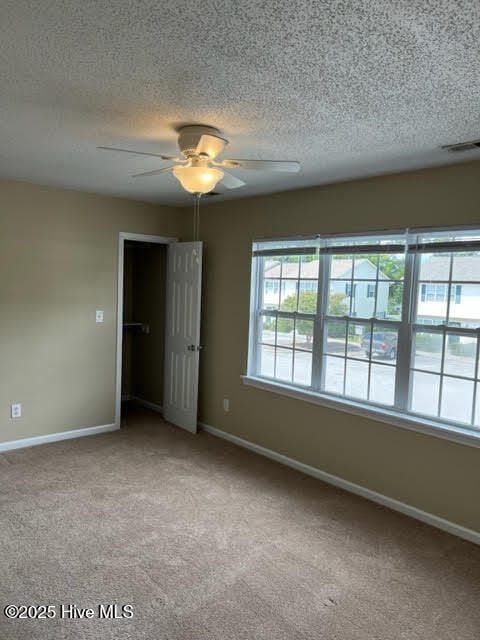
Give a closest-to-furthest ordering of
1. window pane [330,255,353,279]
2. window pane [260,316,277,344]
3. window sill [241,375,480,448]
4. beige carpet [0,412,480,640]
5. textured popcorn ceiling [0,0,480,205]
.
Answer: textured popcorn ceiling [0,0,480,205]
beige carpet [0,412,480,640]
window sill [241,375,480,448]
window pane [330,255,353,279]
window pane [260,316,277,344]

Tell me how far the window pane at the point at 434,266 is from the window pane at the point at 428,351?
1.32 ft

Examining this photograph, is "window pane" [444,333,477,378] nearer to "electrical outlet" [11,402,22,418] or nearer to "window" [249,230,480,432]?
"window" [249,230,480,432]

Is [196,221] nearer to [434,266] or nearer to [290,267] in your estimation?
[290,267]

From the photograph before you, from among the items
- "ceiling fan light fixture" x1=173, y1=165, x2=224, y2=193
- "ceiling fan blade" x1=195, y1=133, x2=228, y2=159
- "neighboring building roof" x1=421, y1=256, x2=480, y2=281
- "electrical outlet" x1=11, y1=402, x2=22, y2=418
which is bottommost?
"electrical outlet" x1=11, y1=402, x2=22, y2=418

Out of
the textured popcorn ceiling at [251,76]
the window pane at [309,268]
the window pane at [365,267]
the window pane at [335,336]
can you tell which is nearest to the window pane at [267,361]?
the window pane at [335,336]

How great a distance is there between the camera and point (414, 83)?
191cm

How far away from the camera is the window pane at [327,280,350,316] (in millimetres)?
3828

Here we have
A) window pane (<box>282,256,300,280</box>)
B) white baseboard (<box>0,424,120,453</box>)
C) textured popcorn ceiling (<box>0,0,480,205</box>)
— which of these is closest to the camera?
textured popcorn ceiling (<box>0,0,480,205</box>)

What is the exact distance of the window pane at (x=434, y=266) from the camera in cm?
320

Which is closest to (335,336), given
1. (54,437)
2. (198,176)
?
(198,176)

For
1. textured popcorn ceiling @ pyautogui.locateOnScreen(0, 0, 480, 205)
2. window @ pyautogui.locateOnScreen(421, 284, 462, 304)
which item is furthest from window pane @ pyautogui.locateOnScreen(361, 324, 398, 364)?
textured popcorn ceiling @ pyautogui.locateOnScreen(0, 0, 480, 205)

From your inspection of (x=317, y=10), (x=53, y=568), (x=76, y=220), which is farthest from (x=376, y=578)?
(x=76, y=220)

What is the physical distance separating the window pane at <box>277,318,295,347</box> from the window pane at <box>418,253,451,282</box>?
1313 mm

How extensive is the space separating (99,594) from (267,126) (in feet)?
8.55
